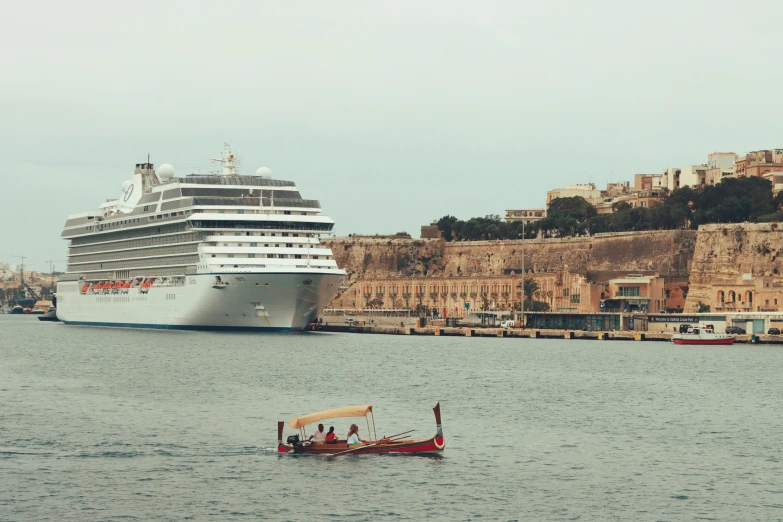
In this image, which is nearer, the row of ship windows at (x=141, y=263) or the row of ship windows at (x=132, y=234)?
the row of ship windows at (x=141, y=263)

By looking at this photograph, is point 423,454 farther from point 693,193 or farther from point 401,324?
point 693,193

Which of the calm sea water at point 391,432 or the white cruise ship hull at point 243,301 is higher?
the white cruise ship hull at point 243,301

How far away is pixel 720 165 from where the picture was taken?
180m

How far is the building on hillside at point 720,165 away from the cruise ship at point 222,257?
308 feet

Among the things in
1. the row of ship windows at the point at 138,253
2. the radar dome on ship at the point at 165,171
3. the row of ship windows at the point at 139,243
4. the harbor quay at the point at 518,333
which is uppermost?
the radar dome on ship at the point at 165,171

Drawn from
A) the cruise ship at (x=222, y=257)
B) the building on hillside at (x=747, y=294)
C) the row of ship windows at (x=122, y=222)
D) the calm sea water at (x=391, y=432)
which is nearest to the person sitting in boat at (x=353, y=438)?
the calm sea water at (x=391, y=432)

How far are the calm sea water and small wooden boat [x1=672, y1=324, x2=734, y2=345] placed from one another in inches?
788

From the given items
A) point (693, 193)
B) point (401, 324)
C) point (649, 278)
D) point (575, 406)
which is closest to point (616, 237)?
point (693, 193)

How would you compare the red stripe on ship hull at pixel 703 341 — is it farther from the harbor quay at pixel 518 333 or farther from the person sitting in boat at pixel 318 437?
the person sitting in boat at pixel 318 437

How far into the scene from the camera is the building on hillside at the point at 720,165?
173875 millimetres

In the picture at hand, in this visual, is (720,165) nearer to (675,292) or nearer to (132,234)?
(675,292)

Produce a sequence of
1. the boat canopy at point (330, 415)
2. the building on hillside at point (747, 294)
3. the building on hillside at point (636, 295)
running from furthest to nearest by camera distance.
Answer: the building on hillside at point (636, 295)
the building on hillside at point (747, 294)
the boat canopy at point (330, 415)

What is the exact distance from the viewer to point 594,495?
3184 centimetres

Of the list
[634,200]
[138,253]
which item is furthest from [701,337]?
[634,200]
